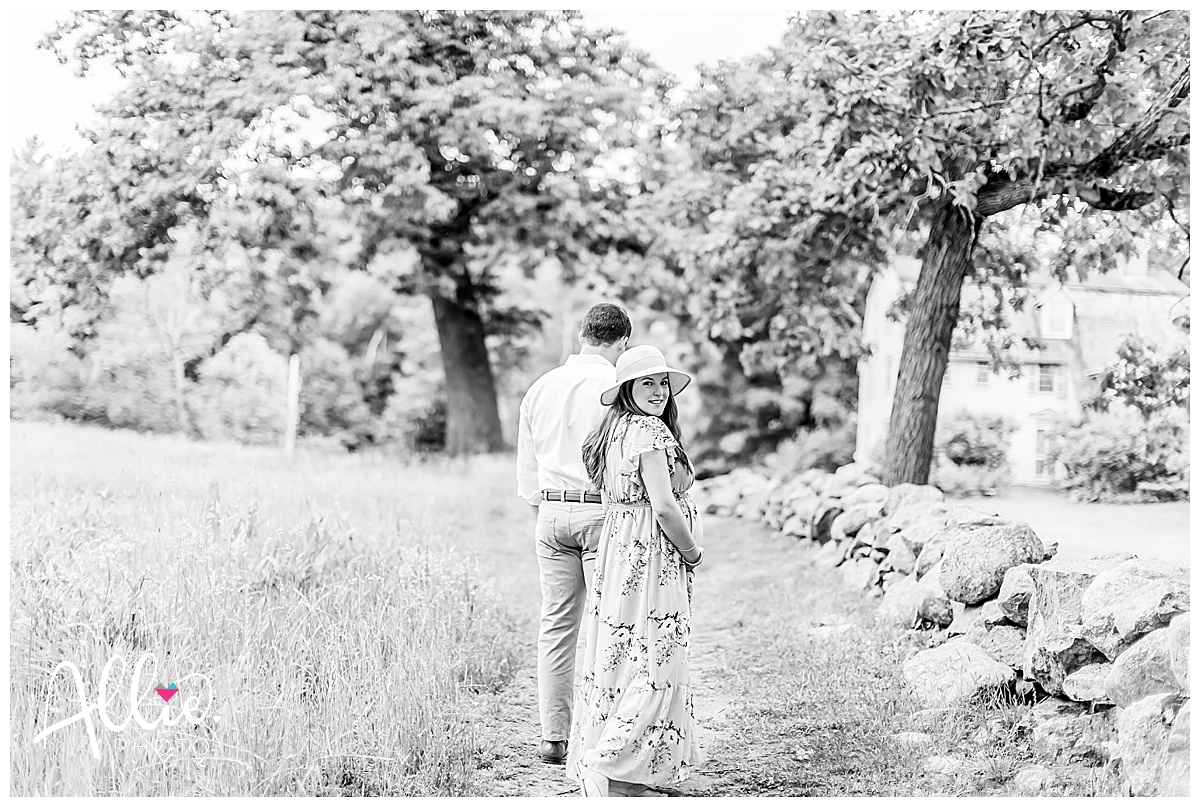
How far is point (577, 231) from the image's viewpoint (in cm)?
873

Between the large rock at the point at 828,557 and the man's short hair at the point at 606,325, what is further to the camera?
the large rock at the point at 828,557

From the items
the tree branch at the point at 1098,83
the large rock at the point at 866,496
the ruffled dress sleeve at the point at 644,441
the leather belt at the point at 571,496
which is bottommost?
the large rock at the point at 866,496

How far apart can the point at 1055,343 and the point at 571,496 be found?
4.54 m

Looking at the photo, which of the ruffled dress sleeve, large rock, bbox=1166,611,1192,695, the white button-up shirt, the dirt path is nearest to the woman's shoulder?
the ruffled dress sleeve

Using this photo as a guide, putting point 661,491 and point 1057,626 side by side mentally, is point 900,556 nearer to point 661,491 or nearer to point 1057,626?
point 1057,626

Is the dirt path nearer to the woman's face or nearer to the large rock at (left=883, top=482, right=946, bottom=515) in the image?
the large rock at (left=883, top=482, right=946, bottom=515)

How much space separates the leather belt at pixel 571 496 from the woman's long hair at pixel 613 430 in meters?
0.18

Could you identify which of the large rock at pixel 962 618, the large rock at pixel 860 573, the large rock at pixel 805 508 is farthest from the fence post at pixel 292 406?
the large rock at pixel 962 618

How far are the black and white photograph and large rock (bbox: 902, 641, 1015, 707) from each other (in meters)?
0.02

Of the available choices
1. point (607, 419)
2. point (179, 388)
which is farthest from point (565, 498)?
point (179, 388)

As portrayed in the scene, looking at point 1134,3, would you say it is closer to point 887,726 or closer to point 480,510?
point 887,726

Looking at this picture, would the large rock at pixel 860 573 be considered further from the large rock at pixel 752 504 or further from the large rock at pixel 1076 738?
the large rock at pixel 752 504

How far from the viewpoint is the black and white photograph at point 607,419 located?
3.25 meters

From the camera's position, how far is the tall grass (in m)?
3.28
